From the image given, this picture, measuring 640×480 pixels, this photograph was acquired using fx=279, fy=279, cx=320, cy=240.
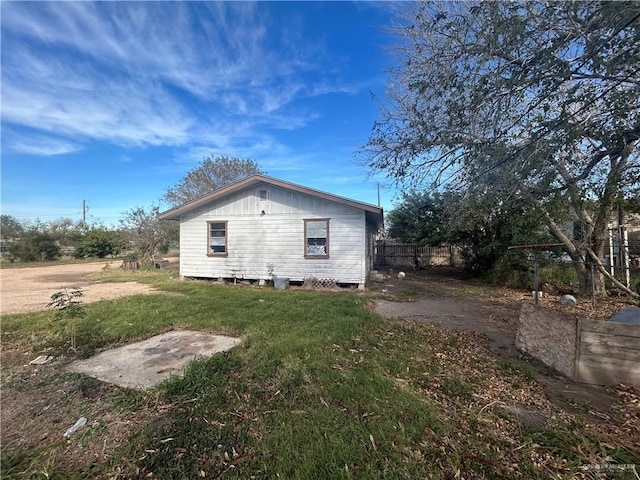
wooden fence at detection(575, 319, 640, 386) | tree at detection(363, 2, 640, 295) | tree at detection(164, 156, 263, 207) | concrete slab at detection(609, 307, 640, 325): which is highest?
tree at detection(164, 156, 263, 207)

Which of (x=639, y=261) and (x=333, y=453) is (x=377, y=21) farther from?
(x=639, y=261)

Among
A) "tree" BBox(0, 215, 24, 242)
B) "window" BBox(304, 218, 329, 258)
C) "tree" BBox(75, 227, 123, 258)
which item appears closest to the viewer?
"window" BBox(304, 218, 329, 258)

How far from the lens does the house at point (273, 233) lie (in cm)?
962

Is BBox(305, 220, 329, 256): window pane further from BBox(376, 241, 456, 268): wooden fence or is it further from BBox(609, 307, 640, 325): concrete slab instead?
BBox(376, 241, 456, 268): wooden fence

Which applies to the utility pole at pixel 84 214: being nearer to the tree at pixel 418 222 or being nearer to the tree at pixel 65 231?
the tree at pixel 65 231

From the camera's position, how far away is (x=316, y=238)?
393 inches

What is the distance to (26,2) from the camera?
167 inches

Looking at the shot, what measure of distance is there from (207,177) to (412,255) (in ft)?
64.4

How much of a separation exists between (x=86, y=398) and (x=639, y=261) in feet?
46.7

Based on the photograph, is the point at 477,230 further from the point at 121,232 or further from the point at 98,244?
the point at 98,244

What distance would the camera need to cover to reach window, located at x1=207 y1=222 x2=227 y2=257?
1111 centimetres

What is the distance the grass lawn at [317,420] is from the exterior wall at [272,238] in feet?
18.0

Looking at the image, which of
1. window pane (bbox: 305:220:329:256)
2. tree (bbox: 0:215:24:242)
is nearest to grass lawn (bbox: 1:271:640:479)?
window pane (bbox: 305:220:329:256)

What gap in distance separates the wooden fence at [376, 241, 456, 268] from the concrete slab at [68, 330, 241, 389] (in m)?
14.4
